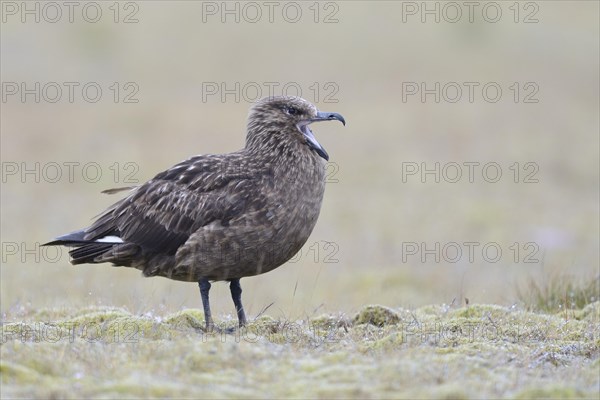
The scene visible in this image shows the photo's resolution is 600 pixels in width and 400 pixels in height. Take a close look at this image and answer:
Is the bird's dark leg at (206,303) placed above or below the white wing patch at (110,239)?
below

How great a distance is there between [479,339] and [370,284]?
8833 millimetres

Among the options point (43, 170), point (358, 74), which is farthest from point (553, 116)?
point (43, 170)

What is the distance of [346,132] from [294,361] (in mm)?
25286

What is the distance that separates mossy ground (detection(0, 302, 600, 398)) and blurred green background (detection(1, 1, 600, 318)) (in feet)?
7.59

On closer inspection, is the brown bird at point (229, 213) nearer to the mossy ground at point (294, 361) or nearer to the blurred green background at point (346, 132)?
the mossy ground at point (294, 361)

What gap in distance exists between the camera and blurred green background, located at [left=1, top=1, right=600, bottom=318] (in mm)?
16453

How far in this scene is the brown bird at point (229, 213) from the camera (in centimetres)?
802

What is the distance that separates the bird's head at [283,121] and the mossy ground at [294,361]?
1679 mm

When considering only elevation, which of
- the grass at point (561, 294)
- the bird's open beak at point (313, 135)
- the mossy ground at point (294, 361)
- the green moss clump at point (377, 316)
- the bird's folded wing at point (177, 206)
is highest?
the bird's open beak at point (313, 135)

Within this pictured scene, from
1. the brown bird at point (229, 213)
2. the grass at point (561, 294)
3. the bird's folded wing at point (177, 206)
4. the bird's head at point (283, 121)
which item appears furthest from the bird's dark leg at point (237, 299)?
the grass at point (561, 294)

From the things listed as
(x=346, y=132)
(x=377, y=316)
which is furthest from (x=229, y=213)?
(x=346, y=132)

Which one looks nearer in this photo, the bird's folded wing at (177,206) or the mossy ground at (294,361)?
the mossy ground at (294,361)

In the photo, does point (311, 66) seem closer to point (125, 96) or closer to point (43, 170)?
point (125, 96)

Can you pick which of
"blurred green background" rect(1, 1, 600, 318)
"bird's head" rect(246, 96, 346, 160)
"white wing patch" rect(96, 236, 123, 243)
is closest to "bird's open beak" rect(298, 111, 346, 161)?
"bird's head" rect(246, 96, 346, 160)
